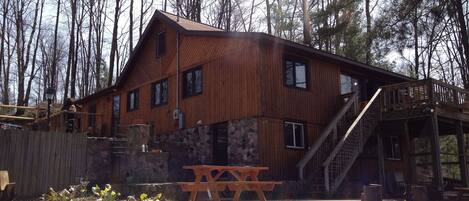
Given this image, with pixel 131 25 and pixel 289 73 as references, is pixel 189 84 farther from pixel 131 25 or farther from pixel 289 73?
pixel 131 25

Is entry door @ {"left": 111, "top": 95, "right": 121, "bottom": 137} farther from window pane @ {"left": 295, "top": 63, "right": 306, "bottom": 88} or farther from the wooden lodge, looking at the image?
window pane @ {"left": 295, "top": 63, "right": 306, "bottom": 88}

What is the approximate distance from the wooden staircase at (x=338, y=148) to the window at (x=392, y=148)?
4.68 meters

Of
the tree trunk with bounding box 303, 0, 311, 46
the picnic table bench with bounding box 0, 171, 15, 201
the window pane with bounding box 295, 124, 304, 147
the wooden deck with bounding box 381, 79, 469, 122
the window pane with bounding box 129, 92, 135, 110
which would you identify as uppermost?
the tree trunk with bounding box 303, 0, 311, 46

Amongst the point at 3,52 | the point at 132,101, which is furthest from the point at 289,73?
the point at 3,52

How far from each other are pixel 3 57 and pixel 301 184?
2794 cm

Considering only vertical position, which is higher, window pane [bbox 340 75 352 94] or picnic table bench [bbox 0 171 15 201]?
window pane [bbox 340 75 352 94]

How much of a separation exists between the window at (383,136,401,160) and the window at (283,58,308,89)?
6.09 meters

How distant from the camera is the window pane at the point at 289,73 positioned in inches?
648

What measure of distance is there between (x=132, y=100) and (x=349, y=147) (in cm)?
1158

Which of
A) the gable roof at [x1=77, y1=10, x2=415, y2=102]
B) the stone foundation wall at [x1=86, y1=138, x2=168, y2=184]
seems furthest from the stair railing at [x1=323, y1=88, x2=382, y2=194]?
the stone foundation wall at [x1=86, y1=138, x2=168, y2=184]

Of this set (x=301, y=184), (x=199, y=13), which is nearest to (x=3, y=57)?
(x=199, y=13)

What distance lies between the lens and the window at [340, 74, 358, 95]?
1924 cm

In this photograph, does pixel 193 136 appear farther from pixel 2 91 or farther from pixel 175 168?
pixel 2 91

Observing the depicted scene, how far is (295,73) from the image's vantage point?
55.1 feet
